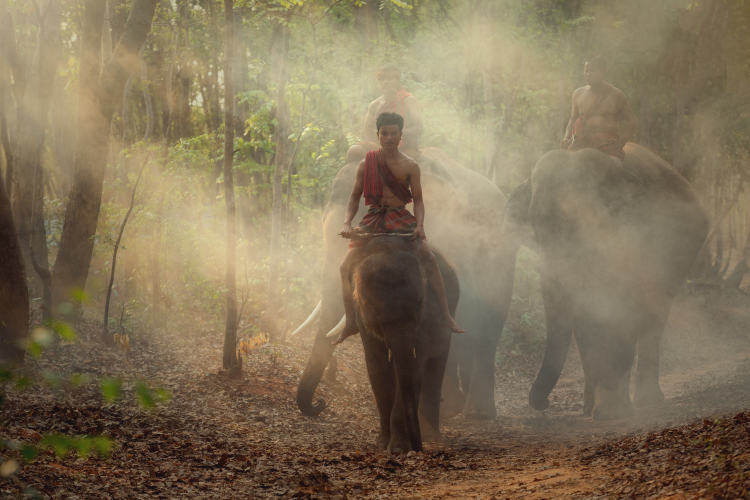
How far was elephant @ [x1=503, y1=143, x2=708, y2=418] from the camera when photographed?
8086 mm

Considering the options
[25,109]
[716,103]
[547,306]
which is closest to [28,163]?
[25,109]

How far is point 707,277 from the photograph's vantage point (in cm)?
1945

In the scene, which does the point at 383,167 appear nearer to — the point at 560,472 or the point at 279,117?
the point at 560,472

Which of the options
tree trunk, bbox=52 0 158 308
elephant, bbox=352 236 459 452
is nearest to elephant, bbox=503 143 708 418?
elephant, bbox=352 236 459 452

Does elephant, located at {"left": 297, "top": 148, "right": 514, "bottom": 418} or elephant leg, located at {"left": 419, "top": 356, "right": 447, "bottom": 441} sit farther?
elephant, located at {"left": 297, "top": 148, "right": 514, "bottom": 418}

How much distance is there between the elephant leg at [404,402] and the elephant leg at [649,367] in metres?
3.94

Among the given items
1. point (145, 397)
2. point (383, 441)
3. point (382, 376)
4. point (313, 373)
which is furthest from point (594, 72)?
point (145, 397)

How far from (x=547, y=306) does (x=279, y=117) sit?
554cm

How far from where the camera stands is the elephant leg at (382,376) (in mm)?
5871

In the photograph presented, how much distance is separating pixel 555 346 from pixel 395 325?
3478mm

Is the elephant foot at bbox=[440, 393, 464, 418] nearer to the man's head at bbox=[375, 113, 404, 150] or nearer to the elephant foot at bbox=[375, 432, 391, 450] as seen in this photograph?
the elephant foot at bbox=[375, 432, 391, 450]

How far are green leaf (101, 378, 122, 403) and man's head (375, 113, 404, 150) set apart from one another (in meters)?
3.95

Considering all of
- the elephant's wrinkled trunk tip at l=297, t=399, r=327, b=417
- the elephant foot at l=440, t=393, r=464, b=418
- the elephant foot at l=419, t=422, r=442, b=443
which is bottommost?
the elephant foot at l=440, t=393, r=464, b=418

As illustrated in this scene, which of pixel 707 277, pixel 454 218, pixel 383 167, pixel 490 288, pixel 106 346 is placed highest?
pixel 383 167
